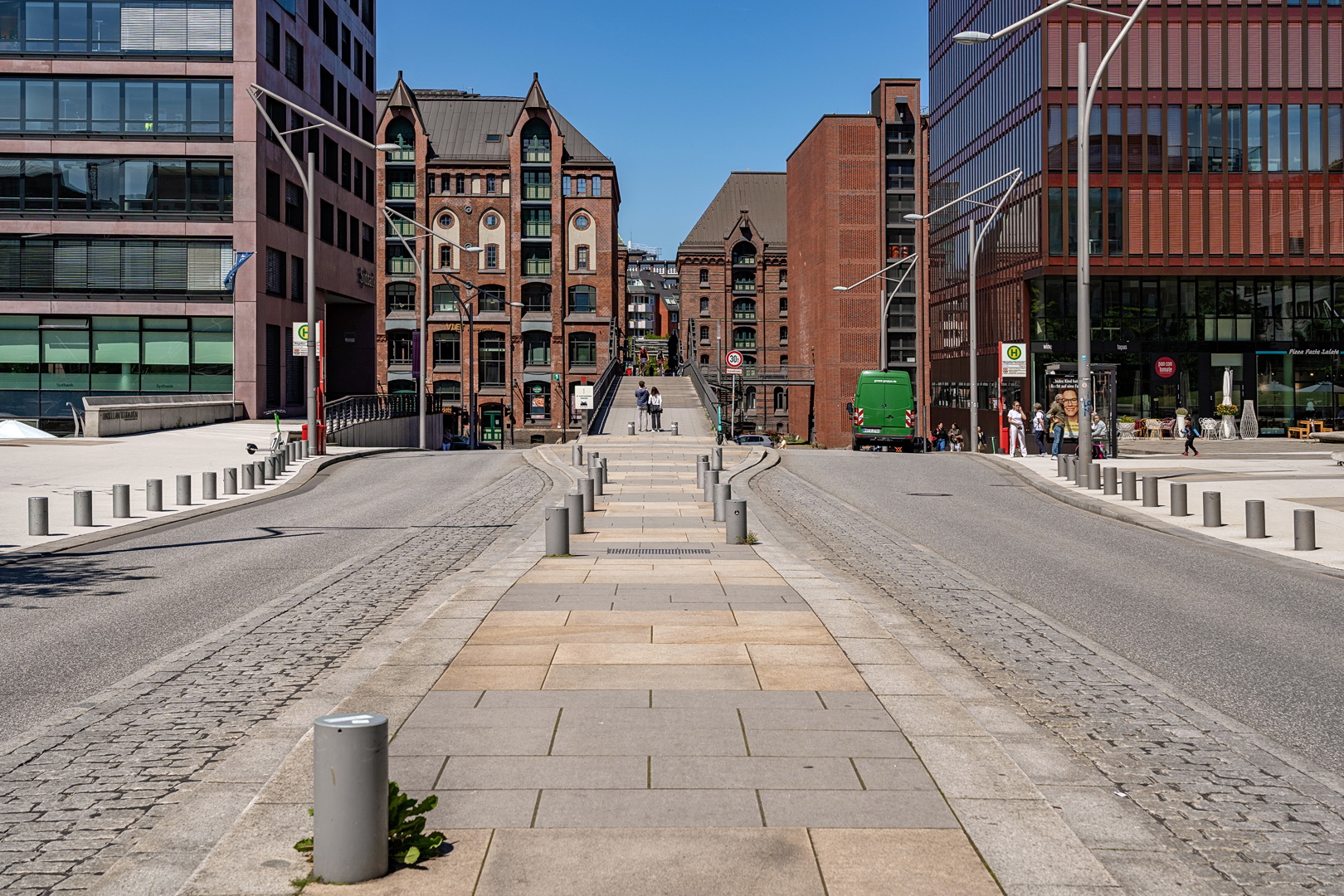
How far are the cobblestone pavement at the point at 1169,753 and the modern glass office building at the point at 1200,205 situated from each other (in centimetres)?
4482

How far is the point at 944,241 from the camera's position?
226 feet

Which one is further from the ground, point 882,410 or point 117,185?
point 117,185

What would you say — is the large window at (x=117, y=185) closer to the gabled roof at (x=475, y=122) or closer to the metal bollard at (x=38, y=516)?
the metal bollard at (x=38, y=516)

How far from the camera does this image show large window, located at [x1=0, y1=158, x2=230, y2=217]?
48125 millimetres

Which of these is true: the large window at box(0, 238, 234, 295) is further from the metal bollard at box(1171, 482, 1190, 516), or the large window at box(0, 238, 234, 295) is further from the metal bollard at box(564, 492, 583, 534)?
the metal bollard at box(1171, 482, 1190, 516)

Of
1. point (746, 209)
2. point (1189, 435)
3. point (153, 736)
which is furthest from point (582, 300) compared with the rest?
point (153, 736)

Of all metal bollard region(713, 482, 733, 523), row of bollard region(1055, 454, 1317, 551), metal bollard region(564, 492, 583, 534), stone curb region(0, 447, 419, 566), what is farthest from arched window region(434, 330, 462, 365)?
metal bollard region(564, 492, 583, 534)

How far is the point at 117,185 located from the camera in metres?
48.3

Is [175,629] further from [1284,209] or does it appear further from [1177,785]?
[1284,209]

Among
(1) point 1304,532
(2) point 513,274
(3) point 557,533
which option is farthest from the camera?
(2) point 513,274

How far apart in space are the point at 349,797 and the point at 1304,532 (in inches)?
544

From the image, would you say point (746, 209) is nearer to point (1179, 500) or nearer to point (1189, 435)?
point (1189, 435)

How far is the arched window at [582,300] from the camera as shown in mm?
86750

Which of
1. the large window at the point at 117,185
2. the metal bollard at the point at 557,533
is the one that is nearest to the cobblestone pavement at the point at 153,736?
the metal bollard at the point at 557,533
